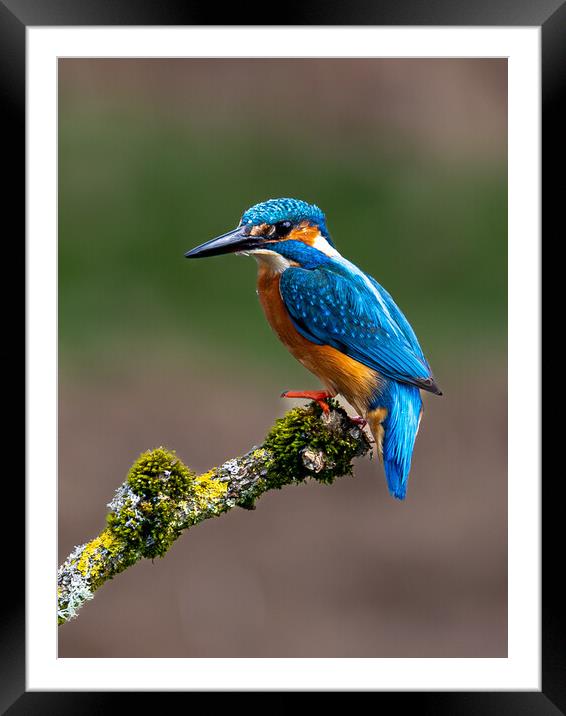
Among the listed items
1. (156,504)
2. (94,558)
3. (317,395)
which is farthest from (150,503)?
(317,395)

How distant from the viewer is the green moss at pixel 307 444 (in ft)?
8.49

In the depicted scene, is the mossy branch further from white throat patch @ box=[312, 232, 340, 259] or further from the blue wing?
white throat patch @ box=[312, 232, 340, 259]

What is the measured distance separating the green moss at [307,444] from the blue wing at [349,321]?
8.6 inches

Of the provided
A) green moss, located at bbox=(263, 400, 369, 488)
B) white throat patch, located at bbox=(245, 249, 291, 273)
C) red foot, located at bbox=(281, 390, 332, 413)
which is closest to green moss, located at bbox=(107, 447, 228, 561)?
green moss, located at bbox=(263, 400, 369, 488)

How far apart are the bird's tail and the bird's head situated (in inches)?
20.7

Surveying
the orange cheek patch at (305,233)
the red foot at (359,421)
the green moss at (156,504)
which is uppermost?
the orange cheek patch at (305,233)

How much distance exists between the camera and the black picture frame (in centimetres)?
235

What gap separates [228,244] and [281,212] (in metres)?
0.21

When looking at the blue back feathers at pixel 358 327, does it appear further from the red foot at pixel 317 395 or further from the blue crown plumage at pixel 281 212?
the red foot at pixel 317 395

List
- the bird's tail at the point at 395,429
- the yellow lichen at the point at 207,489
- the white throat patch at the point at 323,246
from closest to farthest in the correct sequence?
the yellow lichen at the point at 207,489, the bird's tail at the point at 395,429, the white throat patch at the point at 323,246
